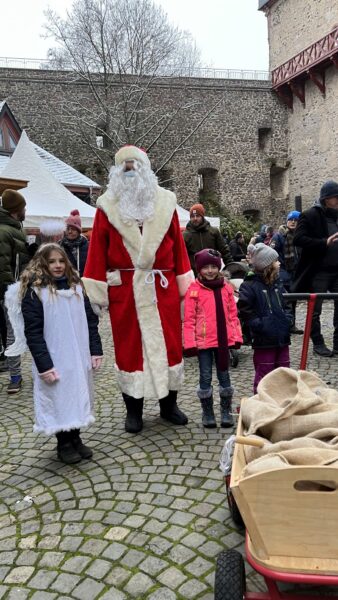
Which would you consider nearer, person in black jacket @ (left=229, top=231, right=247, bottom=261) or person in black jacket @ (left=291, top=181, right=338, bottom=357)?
person in black jacket @ (left=291, top=181, right=338, bottom=357)

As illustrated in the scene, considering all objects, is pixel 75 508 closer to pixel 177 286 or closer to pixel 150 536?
pixel 150 536

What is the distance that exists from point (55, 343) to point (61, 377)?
218 millimetres

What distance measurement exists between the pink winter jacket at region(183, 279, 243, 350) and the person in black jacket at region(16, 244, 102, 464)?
800 mm

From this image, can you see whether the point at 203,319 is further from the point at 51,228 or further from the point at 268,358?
the point at 51,228

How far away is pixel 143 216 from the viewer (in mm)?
3580

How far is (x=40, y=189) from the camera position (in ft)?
31.0

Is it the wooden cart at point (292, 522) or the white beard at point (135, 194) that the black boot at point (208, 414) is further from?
the wooden cart at point (292, 522)

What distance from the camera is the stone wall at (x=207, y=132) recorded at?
23.1m

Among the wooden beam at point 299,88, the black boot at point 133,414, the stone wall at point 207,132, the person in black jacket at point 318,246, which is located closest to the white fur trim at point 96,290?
the black boot at point 133,414

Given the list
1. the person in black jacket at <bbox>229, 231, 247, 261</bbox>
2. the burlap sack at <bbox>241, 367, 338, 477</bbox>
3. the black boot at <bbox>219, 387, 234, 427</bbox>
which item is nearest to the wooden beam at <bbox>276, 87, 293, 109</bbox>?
the person in black jacket at <bbox>229, 231, 247, 261</bbox>

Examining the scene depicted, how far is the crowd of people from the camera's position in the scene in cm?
A: 325

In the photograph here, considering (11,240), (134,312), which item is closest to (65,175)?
(11,240)

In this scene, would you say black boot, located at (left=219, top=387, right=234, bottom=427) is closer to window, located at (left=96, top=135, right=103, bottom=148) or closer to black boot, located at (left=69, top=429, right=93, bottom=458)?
black boot, located at (left=69, top=429, right=93, bottom=458)

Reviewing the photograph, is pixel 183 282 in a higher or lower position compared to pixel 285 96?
lower
